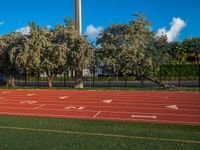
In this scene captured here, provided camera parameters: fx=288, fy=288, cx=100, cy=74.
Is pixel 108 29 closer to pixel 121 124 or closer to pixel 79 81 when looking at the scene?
pixel 79 81

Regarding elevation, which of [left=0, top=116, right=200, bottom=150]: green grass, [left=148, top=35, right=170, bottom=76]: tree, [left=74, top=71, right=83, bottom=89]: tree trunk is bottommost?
[left=0, top=116, right=200, bottom=150]: green grass

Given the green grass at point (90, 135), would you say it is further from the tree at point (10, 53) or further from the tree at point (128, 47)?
the tree at point (10, 53)

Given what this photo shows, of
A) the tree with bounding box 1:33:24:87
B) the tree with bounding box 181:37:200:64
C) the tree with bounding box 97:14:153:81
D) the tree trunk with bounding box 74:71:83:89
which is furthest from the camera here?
the tree with bounding box 181:37:200:64

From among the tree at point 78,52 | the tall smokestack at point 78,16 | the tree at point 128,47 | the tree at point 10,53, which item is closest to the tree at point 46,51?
the tree at point 78,52

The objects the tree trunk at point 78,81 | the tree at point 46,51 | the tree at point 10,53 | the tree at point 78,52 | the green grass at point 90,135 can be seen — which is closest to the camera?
the green grass at point 90,135

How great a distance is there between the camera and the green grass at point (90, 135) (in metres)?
6.78

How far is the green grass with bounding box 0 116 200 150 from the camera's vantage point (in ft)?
22.2

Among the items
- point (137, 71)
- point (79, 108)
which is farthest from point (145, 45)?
point (79, 108)

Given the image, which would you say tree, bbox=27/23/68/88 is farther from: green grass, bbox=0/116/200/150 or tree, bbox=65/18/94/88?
→ green grass, bbox=0/116/200/150

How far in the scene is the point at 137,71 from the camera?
23.9 m

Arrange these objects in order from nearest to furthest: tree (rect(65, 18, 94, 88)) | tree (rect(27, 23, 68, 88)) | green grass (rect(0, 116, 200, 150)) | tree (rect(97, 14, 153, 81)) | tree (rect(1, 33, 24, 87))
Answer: green grass (rect(0, 116, 200, 150)) < tree (rect(97, 14, 153, 81)) < tree (rect(27, 23, 68, 88)) < tree (rect(65, 18, 94, 88)) < tree (rect(1, 33, 24, 87))

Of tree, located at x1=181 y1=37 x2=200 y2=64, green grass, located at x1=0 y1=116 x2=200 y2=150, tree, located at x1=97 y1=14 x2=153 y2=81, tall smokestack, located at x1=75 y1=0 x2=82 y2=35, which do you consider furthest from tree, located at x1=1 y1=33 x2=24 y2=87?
tree, located at x1=181 y1=37 x2=200 y2=64

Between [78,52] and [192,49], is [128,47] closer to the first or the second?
[78,52]

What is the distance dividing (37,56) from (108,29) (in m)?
6.53
